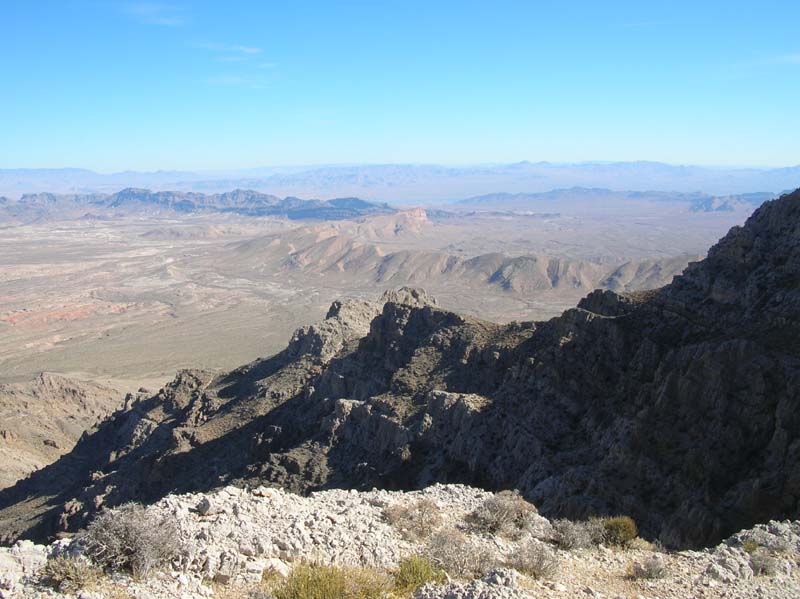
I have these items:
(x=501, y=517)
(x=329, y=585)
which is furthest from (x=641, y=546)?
(x=329, y=585)

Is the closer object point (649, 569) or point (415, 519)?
point (649, 569)

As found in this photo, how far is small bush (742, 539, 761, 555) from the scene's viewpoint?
11.1 meters

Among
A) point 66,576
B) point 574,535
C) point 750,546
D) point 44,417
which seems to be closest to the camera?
point 66,576

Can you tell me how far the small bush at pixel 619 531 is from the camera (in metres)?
12.2

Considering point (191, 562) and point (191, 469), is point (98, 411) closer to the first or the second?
point (191, 469)

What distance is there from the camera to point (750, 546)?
11.2m

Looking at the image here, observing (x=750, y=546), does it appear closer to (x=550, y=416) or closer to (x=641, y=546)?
(x=641, y=546)

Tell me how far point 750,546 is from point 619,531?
7.13 feet

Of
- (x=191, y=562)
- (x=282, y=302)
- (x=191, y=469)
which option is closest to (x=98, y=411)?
(x=191, y=469)

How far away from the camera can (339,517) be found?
40.8 feet

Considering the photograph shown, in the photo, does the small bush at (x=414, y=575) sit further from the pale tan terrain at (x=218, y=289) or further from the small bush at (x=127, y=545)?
the pale tan terrain at (x=218, y=289)

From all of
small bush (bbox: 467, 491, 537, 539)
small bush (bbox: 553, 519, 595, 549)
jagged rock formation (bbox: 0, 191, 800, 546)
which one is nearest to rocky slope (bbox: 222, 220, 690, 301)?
jagged rock formation (bbox: 0, 191, 800, 546)

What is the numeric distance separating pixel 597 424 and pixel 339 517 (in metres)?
10.1

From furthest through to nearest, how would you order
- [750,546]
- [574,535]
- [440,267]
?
1. [440,267]
2. [574,535]
3. [750,546]
